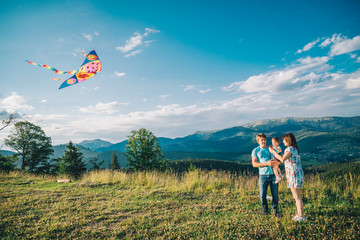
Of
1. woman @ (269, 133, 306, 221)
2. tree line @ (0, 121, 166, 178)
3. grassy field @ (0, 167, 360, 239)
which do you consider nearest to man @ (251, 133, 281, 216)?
woman @ (269, 133, 306, 221)

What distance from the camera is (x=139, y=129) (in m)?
17.9

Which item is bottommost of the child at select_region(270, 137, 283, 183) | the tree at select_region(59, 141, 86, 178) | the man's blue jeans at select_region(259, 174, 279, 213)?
the tree at select_region(59, 141, 86, 178)

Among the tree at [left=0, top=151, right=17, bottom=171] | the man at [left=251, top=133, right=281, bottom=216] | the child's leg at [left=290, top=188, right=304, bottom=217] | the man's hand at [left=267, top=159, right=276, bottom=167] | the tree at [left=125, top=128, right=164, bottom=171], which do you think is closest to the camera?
the child's leg at [left=290, top=188, right=304, bottom=217]

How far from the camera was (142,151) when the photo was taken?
17.3m

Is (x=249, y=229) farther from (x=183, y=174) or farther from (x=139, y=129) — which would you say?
Answer: (x=139, y=129)

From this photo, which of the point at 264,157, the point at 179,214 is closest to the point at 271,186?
the point at 264,157

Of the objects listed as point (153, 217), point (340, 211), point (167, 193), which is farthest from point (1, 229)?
point (340, 211)

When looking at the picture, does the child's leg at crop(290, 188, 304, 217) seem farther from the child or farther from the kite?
the kite

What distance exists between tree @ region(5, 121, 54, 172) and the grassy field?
89.7ft

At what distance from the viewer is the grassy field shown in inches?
166

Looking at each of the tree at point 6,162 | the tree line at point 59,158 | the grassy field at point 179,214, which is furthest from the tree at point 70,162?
the grassy field at point 179,214

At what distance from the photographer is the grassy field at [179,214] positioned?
4219 mm

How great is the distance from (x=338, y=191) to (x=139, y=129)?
50.7 ft

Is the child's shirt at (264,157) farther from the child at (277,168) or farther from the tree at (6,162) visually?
the tree at (6,162)
